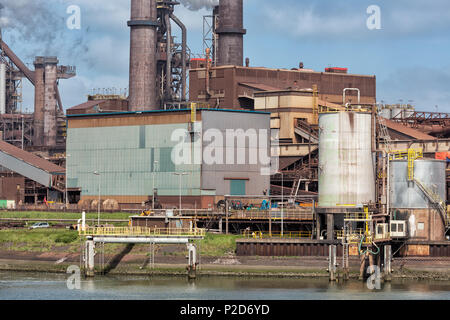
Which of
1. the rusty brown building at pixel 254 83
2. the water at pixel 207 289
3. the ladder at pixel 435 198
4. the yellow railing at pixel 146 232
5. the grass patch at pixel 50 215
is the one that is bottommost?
the water at pixel 207 289

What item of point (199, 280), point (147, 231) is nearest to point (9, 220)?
point (147, 231)

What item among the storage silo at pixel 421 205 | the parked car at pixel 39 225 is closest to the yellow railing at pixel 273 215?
the storage silo at pixel 421 205

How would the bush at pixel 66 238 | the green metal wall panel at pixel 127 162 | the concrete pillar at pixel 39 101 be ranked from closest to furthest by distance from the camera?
the bush at pixel 66 238 < the green metal wall panel at pixel 127 162 < the concrete pillar at pixel 39 101

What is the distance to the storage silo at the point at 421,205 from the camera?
83125 millimetres

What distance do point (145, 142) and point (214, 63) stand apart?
4874 centimetres

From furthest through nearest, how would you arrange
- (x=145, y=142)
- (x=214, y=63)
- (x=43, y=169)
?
(x=214, y=63) → (x=43, y=169) → (x=145, y=142)

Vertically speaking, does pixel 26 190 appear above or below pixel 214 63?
below

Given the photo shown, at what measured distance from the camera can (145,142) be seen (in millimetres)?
119750

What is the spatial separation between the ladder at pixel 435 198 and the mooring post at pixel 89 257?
29.9 meters

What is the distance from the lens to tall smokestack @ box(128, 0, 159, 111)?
154125 mm

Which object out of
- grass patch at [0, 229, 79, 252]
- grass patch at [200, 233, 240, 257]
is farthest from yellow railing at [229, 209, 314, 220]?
grass patch at [0, 229, 79, 252]

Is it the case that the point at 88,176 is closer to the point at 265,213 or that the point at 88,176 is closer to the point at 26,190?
the point at 26,190

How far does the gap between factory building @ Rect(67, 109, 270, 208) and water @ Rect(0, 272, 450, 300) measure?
115ft

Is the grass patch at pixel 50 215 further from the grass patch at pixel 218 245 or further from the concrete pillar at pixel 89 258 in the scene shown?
the concrete pillar at pixel 89 258
